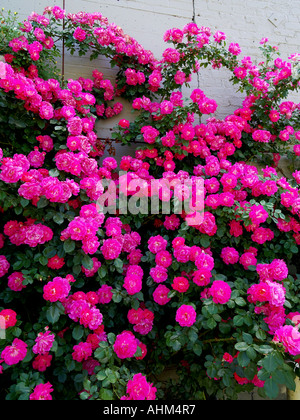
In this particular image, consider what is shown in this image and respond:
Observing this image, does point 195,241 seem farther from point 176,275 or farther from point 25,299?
point 25,299

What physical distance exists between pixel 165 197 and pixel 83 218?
0.49 meters

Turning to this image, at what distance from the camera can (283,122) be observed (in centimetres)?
241

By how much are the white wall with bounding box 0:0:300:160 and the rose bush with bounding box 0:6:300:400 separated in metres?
0.18

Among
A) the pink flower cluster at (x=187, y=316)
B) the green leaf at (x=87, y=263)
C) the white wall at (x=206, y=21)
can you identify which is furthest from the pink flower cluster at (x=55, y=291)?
the white wall at (x=206, y=21)

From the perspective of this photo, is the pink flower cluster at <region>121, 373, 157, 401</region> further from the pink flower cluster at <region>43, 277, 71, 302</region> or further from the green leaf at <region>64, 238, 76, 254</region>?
the green leaf at <region>64, 238, 76, 254</region>

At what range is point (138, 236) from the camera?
181cm

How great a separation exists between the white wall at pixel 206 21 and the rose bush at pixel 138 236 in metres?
0.18

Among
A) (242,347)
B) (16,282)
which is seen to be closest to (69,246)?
(16,282)

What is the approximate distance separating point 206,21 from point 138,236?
6.57 ft

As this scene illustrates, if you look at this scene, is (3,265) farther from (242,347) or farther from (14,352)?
(242,347)
